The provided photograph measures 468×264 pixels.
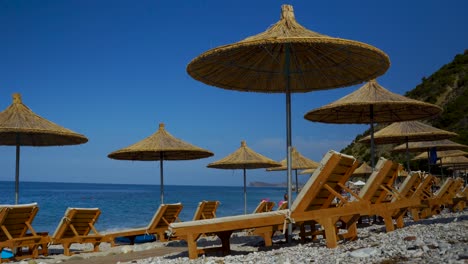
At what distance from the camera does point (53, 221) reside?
2762 cm

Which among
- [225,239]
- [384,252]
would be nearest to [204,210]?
[225,239]

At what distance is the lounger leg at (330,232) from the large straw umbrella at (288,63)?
0.91m

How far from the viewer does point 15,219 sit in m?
6.88

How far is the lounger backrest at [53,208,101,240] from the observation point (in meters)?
7.43

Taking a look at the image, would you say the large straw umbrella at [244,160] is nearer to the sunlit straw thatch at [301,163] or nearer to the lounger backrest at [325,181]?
the sunlit straw thatch at [301,163]

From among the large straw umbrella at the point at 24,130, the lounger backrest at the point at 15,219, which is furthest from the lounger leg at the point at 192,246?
the large straw umbrella at the point at 24,130

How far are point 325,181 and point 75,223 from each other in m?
4.03

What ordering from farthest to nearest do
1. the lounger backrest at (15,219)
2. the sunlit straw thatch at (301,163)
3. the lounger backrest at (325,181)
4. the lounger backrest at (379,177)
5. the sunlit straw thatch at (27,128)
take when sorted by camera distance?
the sunlit straw thatch at (301,163) < the sunlit straw thatch at (27,128) < the lounger backrest at (15,219) < the lounger backrest at (379,177) < the lounger backrest at (325,181)

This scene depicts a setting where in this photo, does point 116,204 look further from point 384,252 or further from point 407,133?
point 384,252

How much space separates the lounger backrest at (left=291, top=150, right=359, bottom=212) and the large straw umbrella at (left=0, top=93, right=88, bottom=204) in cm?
438

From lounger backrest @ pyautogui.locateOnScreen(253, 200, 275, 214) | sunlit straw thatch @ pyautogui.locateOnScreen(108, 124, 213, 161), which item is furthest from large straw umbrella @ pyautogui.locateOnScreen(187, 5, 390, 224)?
lounger backrest @ pyautogui.locateOnScreen(253, 200, 275, 214)

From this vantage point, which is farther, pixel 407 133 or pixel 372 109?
pixel 407 133

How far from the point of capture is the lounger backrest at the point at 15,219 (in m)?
6.65

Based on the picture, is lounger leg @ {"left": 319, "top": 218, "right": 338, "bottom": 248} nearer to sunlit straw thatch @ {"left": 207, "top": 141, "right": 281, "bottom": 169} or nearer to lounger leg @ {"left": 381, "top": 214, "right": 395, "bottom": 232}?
lounger leg @ {"left": 381, "top": 214, "right": 395, "bottom": 232}
